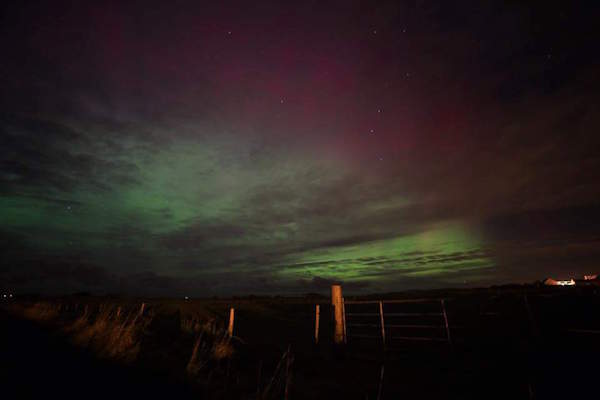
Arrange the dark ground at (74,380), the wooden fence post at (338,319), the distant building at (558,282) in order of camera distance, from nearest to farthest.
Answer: the dark ground at (74,380), the wooden fence post at (338,319), the distant building at (558,282)

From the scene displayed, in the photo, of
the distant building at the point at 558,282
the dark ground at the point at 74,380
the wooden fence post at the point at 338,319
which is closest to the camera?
the dark ground at the point at 74,380

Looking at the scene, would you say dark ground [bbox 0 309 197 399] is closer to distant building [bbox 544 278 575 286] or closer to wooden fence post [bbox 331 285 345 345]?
wooden fence post [bbox 331 285 345 345]

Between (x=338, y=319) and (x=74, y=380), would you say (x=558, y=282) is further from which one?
(x=74, y=380)

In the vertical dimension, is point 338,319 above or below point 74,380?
above

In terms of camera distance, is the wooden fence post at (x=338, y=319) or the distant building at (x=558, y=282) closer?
the wooden fence post at (x=338, y=319)

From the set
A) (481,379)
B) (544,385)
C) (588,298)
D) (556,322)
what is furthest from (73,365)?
(588,298)

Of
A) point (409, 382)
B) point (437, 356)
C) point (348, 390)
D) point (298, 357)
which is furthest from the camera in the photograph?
point (298, 357)

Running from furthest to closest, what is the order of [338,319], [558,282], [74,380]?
1. [558,282]
2. [338,319]
3. [74,380]

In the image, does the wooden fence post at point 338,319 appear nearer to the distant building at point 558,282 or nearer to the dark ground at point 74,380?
the dark ground at point 74,380

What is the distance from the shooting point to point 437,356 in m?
9.96

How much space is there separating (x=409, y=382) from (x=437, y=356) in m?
2.77

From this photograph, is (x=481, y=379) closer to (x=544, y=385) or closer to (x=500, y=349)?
(x=544, y=385)

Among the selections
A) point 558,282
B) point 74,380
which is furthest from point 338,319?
point 558,282

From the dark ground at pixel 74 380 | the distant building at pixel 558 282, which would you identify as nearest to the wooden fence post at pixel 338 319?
the dark ground at pixel 74 380
